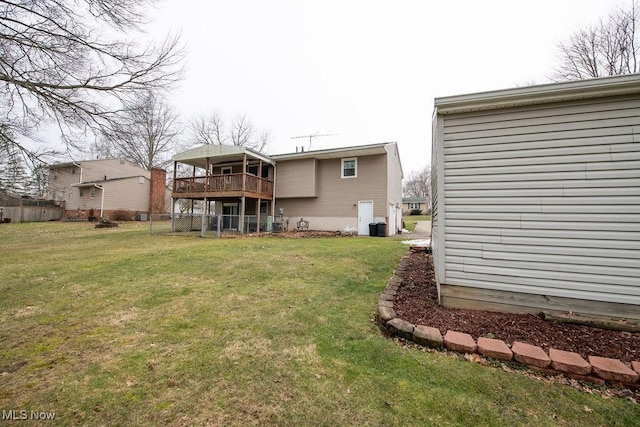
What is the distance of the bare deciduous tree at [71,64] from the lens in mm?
6527

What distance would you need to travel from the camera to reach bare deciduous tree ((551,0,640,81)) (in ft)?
44.0

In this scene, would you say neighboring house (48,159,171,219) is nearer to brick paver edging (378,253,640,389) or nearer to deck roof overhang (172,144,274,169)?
deck roof overhang (172,144,274,169)

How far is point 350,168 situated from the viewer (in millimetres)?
15047

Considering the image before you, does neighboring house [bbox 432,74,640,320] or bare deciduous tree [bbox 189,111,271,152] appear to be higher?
bare deciduous tree [bbox 189,111,271,152]

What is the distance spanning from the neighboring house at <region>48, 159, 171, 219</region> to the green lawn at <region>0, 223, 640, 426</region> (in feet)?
78.4

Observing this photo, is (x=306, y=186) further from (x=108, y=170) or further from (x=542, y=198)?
(x=108, y=170)

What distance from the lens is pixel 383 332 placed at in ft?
9.54

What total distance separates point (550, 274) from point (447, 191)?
152 centimetres

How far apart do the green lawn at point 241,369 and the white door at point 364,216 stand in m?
10.4

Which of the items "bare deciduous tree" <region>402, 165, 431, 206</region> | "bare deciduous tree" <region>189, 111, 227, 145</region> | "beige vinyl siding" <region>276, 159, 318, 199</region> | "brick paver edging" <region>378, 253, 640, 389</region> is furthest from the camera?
"bare deciduous tree" <region>402, 165, 431, 206</region>

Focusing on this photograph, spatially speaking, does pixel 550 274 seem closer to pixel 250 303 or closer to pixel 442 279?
pixel 442 279

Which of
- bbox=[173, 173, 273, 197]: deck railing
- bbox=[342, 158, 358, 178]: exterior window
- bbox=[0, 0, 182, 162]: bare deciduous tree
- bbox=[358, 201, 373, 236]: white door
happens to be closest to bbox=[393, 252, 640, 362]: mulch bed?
bbox=[0, 0, 182, 162]: bare deciduous tree

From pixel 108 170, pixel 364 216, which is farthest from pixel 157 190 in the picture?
pixel 364 216

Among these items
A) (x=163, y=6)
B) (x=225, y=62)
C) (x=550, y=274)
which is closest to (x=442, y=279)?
(x=550, y=274)
